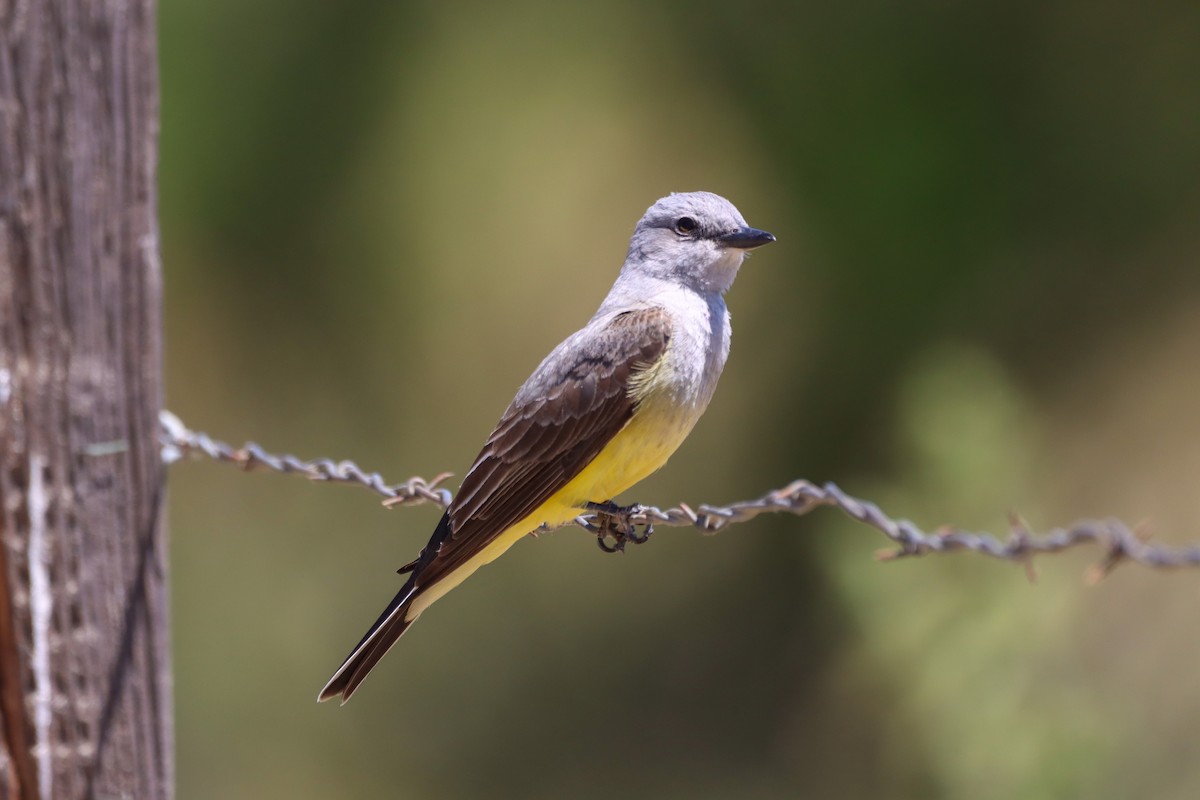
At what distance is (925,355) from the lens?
7.30 metres

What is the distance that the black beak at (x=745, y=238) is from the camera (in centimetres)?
353

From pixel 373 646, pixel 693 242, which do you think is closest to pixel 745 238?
pixel 693 242

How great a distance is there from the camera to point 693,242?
3.66m

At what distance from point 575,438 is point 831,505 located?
34.9 inches

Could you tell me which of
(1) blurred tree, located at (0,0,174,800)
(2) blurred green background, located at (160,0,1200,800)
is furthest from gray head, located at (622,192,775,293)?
(2) blurred green background, located at (160,0,1200,800)

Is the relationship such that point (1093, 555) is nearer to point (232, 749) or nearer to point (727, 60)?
point (727, 60)

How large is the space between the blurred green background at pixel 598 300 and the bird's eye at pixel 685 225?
334 centimetres

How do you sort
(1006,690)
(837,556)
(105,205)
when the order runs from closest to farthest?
(105,205)
(1006,690)
(837,556)

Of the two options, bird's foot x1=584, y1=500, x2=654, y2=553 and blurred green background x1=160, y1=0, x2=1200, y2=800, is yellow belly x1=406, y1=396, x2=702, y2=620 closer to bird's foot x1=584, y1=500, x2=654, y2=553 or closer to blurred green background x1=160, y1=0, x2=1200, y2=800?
bird's foot x1=584, y1=500, x2=654, y2=553

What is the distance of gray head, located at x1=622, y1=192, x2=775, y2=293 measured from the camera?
3615 mm

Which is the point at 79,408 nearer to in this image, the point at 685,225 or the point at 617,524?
the point at 617,524

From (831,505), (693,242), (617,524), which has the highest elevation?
(693,242)

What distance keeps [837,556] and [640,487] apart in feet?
8.75

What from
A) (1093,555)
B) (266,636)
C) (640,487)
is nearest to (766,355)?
(640,487)
